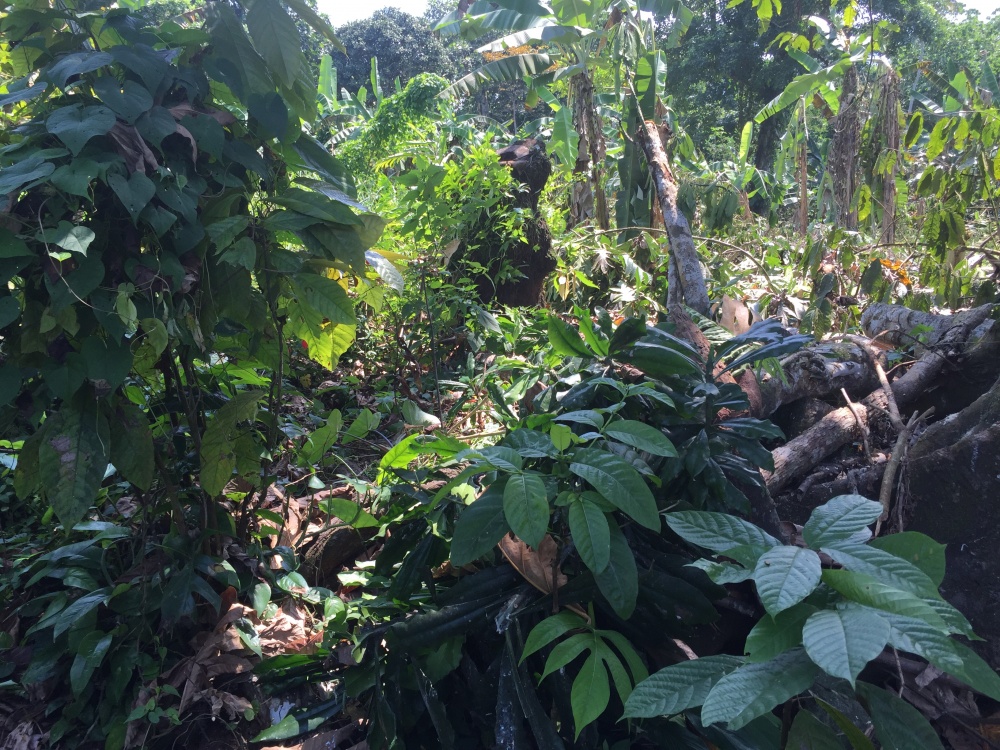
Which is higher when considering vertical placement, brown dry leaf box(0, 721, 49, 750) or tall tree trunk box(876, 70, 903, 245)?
tall tree trunk box(876, 70, 903, 245)

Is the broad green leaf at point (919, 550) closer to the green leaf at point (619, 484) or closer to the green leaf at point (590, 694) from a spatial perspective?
the green leaf at point (619, 484)

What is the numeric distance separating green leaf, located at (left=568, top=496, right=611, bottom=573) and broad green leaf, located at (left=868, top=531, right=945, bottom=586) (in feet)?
1.50

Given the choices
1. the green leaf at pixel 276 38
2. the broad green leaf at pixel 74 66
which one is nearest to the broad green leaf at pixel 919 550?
the green leaf at pixel 276 38

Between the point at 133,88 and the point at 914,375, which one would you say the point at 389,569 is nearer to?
the point at 133,88

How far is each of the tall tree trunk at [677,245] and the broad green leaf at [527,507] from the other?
2.06 m

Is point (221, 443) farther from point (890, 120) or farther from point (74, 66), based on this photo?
point (890, 120)

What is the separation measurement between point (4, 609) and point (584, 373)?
197cm

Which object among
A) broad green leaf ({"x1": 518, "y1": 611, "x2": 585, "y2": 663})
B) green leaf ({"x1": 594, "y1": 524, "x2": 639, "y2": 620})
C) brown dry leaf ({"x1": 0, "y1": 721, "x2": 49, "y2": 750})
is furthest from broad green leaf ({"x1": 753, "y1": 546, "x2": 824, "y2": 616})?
brown dry leaf ({"x1": 0, "y1": 721, "x2": 49, "y2": 750})

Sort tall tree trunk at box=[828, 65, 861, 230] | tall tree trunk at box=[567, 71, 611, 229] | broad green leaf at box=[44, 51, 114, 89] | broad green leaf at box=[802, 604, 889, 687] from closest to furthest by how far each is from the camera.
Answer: broad green leaf at box=[802, 604, 889, 687], broad green leaf at box=[44, 51, 114, 89], tall tree trunk at box=[567, 71, 611, 229], tall tree trunk at box=[828, 65, 861, 230]

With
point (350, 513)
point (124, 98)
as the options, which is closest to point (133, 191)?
point (124, 98)

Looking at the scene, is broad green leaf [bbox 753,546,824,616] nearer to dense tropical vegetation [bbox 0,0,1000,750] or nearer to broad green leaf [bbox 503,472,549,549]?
dense tropical vegetation [bbox 0,0,1000,750]

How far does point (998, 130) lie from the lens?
10.2 ft

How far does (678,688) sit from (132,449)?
4.91 ft

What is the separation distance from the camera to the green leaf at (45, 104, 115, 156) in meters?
1.48
